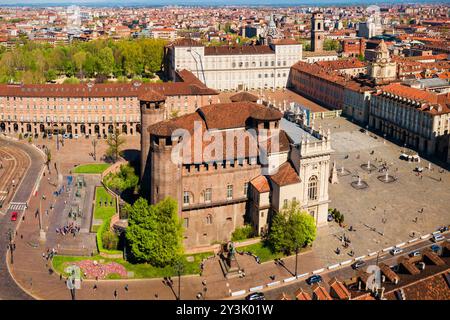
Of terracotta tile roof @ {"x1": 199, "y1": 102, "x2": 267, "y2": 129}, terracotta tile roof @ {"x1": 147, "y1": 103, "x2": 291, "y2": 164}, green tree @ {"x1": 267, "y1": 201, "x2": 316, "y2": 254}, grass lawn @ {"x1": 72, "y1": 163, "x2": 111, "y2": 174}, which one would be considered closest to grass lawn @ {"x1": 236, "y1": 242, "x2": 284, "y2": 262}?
green tree @ {"x1": 267, "y1": 201, "x2": 316, "y2": 254}

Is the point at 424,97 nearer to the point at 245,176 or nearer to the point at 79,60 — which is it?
the point at 245,176

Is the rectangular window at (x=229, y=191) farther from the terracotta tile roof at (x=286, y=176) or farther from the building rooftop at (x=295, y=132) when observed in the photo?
the building rooftop at (x=295, y=132)

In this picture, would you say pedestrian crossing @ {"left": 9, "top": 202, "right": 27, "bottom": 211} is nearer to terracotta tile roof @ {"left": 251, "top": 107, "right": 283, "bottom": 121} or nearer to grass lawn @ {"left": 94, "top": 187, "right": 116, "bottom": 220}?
grass lawn @ {"left": 94, "top": 187, "right": 116, "bottom": 220}

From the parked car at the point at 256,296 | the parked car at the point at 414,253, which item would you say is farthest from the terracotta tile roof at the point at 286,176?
the parked car at the point at 414,253

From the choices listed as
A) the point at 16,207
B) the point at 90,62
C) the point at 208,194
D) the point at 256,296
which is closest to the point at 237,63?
the point at 90,62

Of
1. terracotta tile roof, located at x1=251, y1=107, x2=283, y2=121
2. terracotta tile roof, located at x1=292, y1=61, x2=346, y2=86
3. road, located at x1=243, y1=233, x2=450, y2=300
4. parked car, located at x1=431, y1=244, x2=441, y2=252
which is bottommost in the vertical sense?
road, located at x1=243, y1=233, x2=450, y2=300

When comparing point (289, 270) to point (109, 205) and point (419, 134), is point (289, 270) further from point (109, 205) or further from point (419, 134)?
point (419, 134)
